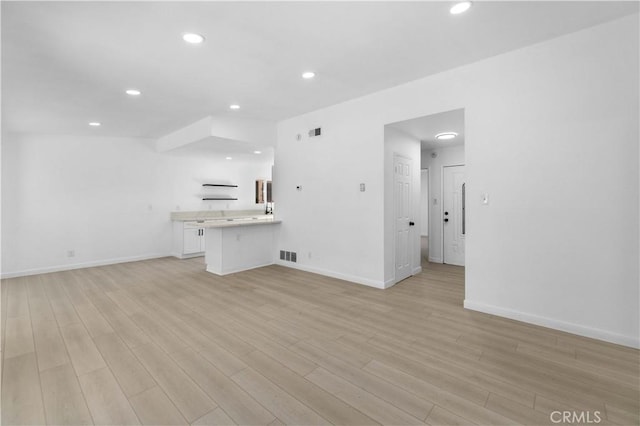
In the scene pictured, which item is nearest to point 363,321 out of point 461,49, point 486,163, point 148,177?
point 486,163

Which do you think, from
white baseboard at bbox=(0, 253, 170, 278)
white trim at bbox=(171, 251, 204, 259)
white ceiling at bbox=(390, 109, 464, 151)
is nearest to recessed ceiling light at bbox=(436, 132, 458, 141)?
white ceiling at bbox=(390, 109, 464, 151)

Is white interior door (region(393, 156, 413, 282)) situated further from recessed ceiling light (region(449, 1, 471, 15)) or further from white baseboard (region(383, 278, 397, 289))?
recessed ceiling light (region(449, 1, 471, 15))

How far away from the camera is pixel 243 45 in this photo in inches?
112

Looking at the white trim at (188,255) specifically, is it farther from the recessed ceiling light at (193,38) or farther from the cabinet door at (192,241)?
the recessed ceiling light at (193,38)

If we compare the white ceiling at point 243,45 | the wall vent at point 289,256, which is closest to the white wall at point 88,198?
the white ceiling at point 243,45

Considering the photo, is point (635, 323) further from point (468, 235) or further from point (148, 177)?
point (148, 177)

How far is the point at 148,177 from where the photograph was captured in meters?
6.75

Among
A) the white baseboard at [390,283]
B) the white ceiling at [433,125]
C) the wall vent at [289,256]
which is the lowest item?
the white baseboard at [390,283]

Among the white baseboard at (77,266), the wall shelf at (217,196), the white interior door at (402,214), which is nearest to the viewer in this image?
the white interior door at (402,214)

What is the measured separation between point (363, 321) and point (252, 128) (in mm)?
4160

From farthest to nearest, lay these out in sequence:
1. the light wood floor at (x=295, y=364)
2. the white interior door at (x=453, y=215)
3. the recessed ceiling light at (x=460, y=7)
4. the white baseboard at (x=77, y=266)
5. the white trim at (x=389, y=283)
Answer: the white interior door at (x=453, y=215)
the white baseboard at (x=77, y=266)
the white trim at (x=389, y=283)
the recessed ceiling light at (x=460, y=7)
the light wood floor at (x=295, y=364)

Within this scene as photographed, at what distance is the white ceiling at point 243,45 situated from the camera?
2.34 meters

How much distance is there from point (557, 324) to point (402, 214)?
2.47 metres

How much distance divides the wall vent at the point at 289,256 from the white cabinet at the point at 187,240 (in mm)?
2275
